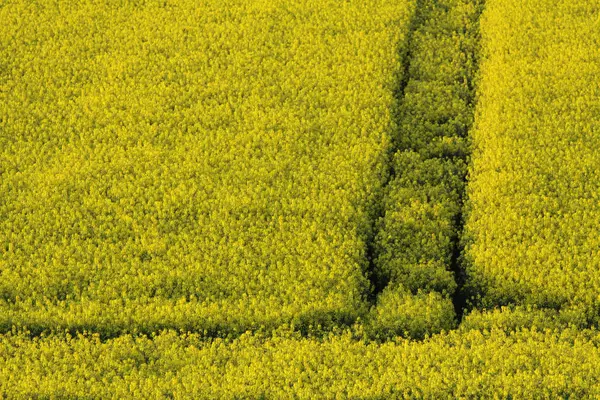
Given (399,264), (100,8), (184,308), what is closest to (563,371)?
(399,264)

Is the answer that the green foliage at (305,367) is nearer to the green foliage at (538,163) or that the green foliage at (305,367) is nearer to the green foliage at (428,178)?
the green foliage at (428,178)

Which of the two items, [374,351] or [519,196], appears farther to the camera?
[519,196]

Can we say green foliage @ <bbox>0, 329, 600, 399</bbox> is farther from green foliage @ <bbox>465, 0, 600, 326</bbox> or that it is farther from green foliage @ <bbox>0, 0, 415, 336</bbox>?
green foliage @ <bbox>465, 0, 600, 326</bbox>

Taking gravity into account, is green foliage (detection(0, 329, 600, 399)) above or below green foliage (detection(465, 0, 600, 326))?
below

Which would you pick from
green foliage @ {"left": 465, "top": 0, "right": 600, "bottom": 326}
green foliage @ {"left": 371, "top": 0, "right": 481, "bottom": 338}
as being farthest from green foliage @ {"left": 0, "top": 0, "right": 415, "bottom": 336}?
green foliage @ {"left": 465, "top": 0, "right": 600, "bottom": 326}

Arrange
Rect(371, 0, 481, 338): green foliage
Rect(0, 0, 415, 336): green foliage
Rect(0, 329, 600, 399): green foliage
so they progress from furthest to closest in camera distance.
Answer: Rect(0, 0, 415, 336): green foliage
Rect(371, 0, 481, 338): green foliage
Rect(0, 329, 600, 399): green foliage

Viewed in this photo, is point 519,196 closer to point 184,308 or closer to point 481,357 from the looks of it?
point 481,357
